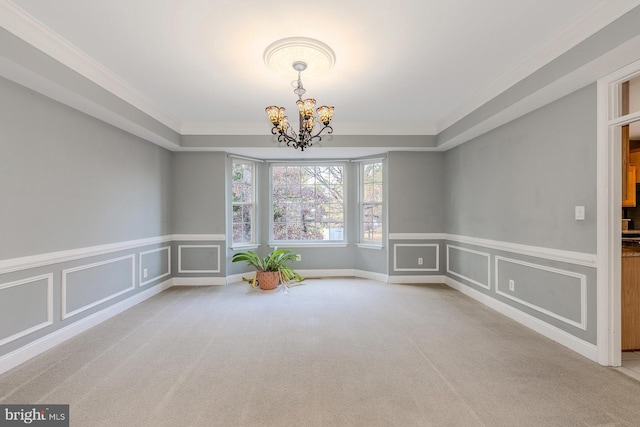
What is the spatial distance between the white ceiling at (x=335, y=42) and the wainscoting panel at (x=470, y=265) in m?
1.97

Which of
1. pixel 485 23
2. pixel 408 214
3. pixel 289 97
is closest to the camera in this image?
pixel 485 23

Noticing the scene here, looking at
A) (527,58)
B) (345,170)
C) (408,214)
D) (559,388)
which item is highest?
(527,58)

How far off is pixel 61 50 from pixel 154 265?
9.63 ft

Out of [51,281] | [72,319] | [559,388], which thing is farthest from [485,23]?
[72,319]

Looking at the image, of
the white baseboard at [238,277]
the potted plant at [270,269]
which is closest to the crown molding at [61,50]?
the potted plant at [270,269]

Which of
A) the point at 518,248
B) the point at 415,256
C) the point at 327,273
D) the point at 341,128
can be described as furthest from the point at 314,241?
the point at 518,248

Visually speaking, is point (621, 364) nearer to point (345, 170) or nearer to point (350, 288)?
point (350, 288)

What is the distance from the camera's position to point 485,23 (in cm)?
216

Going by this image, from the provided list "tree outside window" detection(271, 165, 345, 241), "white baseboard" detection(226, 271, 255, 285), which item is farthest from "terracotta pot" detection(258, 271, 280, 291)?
"tree outside window" detection(271, 165, 345, 241)

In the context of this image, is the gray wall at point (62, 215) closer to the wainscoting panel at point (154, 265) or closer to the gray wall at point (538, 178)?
the wainscoting panel at point (154, 265)

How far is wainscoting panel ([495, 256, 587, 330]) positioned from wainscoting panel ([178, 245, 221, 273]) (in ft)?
13.7

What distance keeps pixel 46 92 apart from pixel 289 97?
225 cm

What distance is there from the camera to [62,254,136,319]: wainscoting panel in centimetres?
287

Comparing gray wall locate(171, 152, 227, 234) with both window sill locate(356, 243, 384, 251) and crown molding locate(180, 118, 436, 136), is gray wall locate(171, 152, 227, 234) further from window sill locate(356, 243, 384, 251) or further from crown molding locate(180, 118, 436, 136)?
window sill locate(356, 243, 384, 251)
